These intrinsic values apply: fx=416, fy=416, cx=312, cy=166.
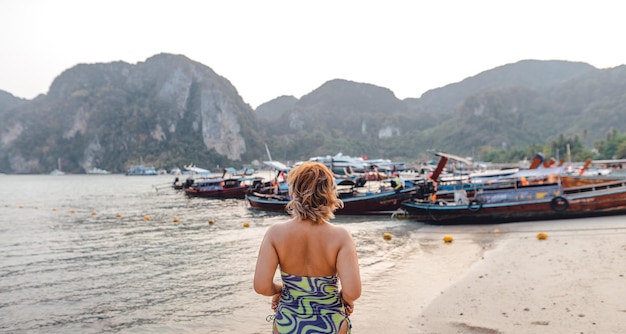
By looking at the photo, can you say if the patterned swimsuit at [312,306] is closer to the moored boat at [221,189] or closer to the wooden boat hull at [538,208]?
the wooden boat hull at [538,208]

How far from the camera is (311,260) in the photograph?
250cm

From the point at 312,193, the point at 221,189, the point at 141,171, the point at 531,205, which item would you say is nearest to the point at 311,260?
the point at 312,193

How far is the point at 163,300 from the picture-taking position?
9.44m

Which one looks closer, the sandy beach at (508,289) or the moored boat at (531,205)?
the sandy beach at (508,289)

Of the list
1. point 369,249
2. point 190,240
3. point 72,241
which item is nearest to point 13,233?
point 72,241

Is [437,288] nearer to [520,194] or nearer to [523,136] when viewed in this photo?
[520,194]

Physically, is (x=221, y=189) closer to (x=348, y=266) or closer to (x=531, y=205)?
(x=531, y=205)

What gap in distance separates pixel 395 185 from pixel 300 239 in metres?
24.3

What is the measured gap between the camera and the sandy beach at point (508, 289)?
252 inches

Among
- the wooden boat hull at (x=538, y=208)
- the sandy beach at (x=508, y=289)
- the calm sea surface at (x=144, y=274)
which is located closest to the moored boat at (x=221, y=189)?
the calm sea surface at (x=144, y=274)

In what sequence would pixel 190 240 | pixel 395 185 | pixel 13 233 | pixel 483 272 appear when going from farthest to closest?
pixel 395 185 < pixel 13 233 < pixel 190 240 < pixel 483 272

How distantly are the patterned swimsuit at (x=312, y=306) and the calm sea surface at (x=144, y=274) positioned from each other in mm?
5180

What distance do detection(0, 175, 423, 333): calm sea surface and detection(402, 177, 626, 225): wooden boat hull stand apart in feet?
4.90

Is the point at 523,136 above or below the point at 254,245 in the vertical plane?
above
